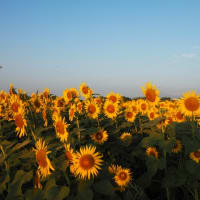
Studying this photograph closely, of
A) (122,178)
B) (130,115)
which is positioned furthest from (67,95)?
(122,178)

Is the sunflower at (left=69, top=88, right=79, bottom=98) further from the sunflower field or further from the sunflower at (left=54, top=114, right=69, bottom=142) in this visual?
the sunflower at (left=54, top=114, right=69, bottom=142)

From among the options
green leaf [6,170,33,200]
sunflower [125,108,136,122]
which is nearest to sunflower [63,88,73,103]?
sunflower [125,108,136,122]

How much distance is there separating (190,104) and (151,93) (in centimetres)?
84

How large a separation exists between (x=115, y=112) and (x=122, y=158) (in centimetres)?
179

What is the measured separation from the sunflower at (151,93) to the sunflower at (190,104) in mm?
512

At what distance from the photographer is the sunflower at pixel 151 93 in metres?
5.14

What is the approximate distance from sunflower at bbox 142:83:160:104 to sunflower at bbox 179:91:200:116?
1.68 feet

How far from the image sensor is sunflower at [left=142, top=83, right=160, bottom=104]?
514 cm

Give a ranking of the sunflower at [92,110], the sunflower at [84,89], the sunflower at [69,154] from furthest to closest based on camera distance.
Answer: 1. the sunflower at [84,89]
2. the sunflower at [92,110]
3. the sunflower at [69,154]

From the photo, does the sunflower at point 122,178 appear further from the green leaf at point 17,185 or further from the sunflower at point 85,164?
the green leaf at point 17,185

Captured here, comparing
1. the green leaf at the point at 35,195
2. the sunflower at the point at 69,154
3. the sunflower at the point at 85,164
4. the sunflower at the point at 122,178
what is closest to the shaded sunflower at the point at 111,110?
the sunflower at the point at 122,178

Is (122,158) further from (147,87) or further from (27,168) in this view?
(27,168)

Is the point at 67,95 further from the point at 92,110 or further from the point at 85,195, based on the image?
the point at 85,195

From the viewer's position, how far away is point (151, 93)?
516 centimetres
